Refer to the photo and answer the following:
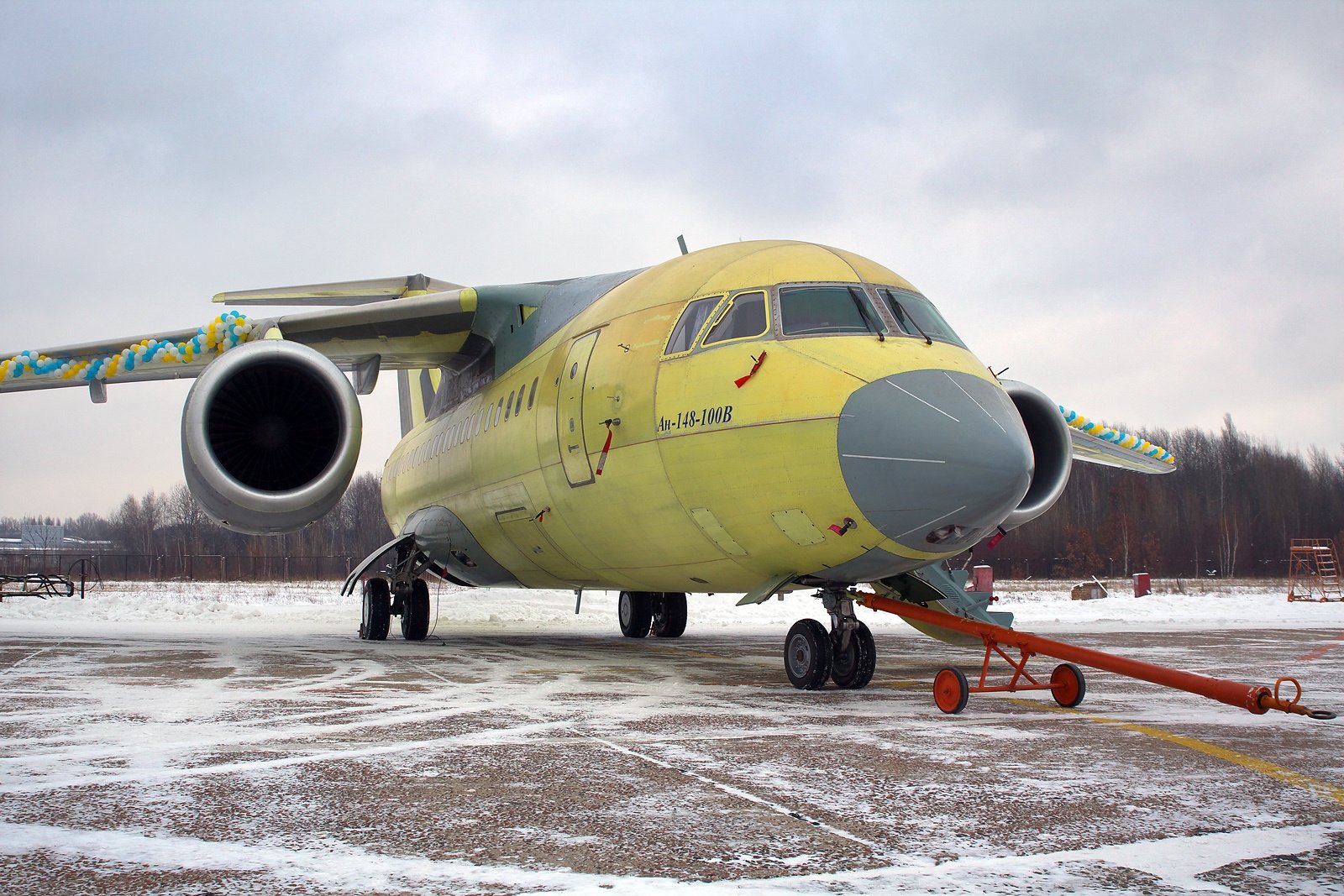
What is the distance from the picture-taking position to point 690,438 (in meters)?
7.59

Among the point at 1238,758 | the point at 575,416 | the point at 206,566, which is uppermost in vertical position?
the point at 575,416

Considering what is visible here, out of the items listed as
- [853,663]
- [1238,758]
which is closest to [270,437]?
[853,663]

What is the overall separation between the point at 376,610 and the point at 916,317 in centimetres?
856

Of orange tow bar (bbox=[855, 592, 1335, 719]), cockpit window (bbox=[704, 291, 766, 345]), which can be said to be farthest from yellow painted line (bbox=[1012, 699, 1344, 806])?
cockpit window (bbox=[704, 291, 766, 345])

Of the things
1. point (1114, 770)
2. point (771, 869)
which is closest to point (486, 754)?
point (771, 869)

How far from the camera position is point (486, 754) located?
494 centimetres

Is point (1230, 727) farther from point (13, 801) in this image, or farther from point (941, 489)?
point (13, 801)

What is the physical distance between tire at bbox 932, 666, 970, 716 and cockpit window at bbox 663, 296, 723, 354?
294cm

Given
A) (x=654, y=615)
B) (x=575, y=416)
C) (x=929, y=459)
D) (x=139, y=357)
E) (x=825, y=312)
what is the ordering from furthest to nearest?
(x=654, y=615), (x=139, y=357), (x=575, y=416), (x=825, y=312), (x=929, y=459)

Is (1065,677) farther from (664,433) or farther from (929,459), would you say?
(664,433)

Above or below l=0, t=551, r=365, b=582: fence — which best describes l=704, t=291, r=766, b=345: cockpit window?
above

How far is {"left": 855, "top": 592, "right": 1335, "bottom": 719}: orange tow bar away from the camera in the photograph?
5754 millimetres

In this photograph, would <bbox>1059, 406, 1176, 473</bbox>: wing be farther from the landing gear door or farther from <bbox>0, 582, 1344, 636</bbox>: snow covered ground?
the landing gear door

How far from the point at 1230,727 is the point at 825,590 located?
2747mm
